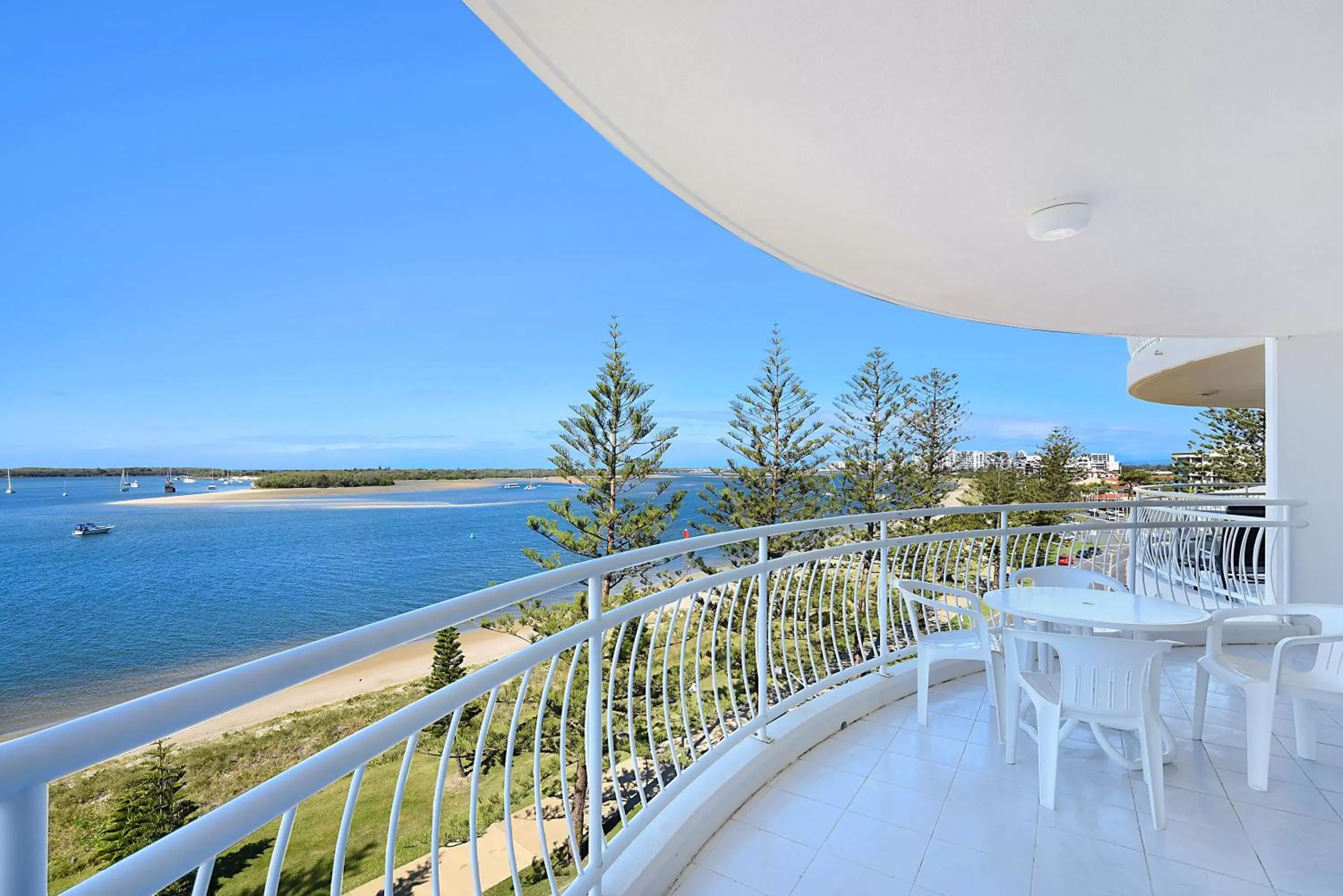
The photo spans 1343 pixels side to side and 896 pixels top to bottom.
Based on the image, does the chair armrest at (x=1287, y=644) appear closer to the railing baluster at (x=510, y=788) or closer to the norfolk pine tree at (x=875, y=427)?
the railing baluster at (x=510, y=788)

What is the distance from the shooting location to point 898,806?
2307mm

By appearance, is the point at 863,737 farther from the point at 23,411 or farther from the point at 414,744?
the point at 23,411

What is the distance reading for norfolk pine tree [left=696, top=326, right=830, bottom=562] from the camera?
18.0 metres

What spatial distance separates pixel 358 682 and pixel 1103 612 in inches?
669

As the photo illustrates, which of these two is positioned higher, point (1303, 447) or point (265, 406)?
point (265, 406)

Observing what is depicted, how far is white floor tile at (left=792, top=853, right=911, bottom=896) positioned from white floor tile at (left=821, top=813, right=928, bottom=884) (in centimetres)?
3

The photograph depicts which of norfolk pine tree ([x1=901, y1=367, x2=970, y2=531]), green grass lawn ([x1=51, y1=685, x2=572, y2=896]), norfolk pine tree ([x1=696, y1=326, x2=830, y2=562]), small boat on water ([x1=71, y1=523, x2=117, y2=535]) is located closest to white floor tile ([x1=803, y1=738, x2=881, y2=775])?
green grass lawn ([x1=51, y1=685, x2=572, y2=896])

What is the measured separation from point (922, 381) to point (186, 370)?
3818 centimetres

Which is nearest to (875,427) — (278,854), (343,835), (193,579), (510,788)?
(510,788)

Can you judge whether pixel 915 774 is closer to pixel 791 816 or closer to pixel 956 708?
pixel 791 816

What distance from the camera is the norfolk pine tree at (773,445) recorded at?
709 inches

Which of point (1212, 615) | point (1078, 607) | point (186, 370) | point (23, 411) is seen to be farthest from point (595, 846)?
point (23, 411)

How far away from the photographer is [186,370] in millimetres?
34531

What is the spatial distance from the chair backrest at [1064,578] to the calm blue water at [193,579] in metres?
20.4
